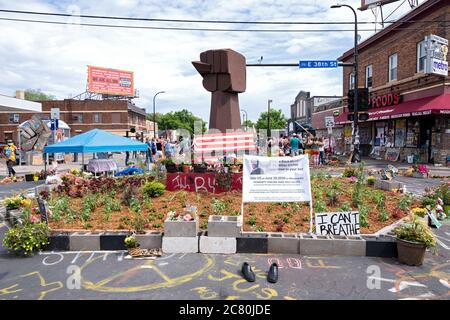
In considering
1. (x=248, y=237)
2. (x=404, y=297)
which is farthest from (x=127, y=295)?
(x=404, y=297)

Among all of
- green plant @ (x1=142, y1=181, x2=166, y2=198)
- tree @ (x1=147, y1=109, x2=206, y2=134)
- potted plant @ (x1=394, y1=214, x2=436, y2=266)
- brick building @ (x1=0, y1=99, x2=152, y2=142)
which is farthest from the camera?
tree @ (x1=147, y1=109, x2=206, y2=134)

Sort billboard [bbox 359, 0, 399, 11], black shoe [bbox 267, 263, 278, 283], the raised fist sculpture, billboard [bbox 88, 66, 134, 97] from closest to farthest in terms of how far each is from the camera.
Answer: black shoe [bbox 267, 263, 278, 283], the raised fist sculpture, billboard [bbox 359, 0, 399, 11], billboard [bbox 88, 66, 134, 97]

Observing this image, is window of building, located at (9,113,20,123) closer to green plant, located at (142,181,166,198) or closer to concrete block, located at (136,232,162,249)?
green plant, located at (142,181,166,198)

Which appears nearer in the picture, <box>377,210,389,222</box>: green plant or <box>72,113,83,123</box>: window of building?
<box>377,210,389,222</box>: green plant

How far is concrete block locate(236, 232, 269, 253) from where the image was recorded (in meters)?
5.55

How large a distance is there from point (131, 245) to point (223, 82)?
896cm

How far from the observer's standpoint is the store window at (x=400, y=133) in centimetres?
2225

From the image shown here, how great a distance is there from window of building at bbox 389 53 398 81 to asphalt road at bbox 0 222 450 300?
21.0 m

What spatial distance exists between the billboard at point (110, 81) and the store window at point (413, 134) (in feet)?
181

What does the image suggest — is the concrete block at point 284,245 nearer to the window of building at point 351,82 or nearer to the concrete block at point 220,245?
the concrete block at point 220,245

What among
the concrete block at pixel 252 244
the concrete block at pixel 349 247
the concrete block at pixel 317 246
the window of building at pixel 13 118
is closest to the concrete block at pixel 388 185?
the concrete block at pixel 349 247

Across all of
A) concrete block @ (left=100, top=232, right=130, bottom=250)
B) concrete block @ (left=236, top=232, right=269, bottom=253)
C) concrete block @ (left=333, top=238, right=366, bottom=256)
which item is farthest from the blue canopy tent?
concrete block @ (left=333, top=238, right=366, bottom=256)

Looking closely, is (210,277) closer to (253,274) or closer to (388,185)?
(253,274)
